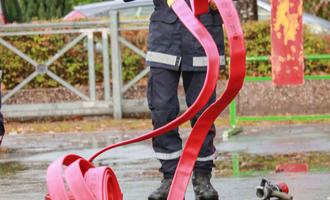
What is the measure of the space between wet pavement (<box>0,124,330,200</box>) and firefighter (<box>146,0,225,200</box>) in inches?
10.2

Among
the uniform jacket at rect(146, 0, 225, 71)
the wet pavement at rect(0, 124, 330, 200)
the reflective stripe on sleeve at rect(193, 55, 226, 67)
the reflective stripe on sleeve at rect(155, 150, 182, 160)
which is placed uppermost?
the uniform jacket at rect(146, 0, 225, 71)

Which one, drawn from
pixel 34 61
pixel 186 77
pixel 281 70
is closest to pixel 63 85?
pixel 34 61

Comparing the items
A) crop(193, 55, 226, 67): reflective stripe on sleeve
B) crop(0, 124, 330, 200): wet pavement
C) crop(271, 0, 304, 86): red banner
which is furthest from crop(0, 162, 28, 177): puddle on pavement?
crop(271, 0, 304, 86): red banner

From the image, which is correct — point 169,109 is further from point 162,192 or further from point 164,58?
point 162,192

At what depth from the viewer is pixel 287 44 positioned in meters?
11.6

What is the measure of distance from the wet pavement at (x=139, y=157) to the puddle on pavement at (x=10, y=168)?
4cm

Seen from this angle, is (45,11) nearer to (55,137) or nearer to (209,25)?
(55,137)

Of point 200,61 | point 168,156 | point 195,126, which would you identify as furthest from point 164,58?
point 195,126

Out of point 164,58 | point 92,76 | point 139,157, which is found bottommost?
point 139,157

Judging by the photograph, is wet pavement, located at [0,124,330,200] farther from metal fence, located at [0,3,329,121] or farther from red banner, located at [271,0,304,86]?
metal fence, located at [0,3,329,121]

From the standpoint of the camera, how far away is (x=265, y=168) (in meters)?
8.51

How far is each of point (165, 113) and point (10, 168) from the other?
10.1 feet

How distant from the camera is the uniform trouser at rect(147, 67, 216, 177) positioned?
6.79m

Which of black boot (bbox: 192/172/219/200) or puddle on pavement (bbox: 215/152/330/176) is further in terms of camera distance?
puddle on pavement (bbox: 215/152/330/176)
